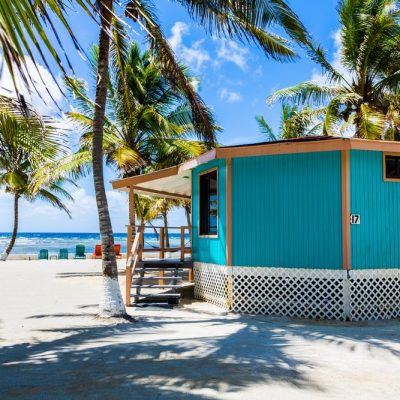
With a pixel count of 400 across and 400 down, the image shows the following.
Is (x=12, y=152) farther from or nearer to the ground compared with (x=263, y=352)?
farther from the ground

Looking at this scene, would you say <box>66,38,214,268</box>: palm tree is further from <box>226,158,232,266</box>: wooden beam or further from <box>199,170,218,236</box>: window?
<box>226,158,232,266</box>: wooden beam

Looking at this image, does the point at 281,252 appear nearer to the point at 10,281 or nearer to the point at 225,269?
the point at 225,269

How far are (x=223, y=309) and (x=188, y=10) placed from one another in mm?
6495

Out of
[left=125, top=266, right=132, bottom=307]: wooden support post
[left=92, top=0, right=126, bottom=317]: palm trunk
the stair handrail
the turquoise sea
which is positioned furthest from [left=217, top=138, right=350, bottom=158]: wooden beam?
the turquoise sea

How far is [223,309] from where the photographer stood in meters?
10.7

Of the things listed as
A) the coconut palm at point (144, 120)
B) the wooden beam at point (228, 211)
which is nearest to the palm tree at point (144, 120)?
the coconut palm at point (144, 120)

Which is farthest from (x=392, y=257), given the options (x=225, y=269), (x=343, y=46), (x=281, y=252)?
(x=343, y=46)

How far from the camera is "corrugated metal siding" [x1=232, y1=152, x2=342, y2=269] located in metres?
9.71

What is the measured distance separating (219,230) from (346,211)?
2938 millimetres

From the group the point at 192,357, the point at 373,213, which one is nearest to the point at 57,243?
the point at 373,213

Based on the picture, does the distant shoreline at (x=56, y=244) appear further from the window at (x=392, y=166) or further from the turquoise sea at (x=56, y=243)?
the window at (x=392, y=166)

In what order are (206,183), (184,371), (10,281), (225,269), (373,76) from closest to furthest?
(184,371), (225,269), (206,183), (10,281), (373,76)

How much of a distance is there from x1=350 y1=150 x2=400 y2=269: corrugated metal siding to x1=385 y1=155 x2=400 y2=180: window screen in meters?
0.17

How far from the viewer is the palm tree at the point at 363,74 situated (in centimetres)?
1989
